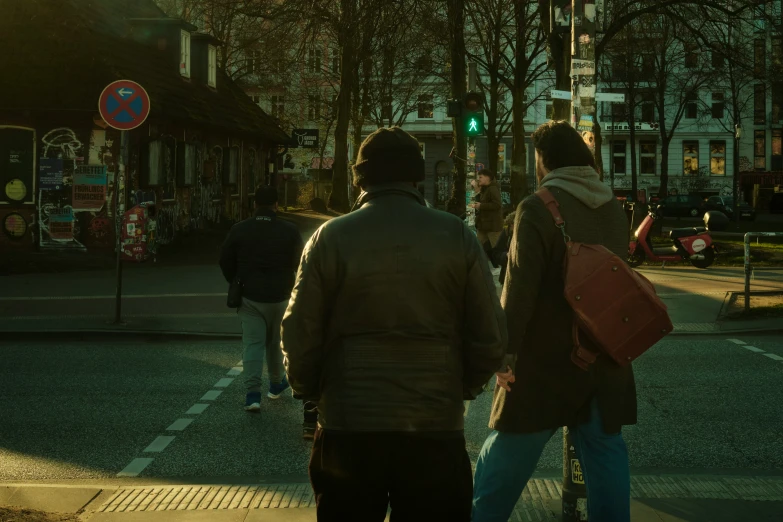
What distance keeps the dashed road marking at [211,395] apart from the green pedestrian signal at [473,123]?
11918 mm

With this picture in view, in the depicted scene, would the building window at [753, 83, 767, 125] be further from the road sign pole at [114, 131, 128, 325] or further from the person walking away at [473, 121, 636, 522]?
the person walking away at [473, 121, 636, 522]

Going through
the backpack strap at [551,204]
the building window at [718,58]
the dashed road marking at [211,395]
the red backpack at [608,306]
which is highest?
the building window at [718,58]

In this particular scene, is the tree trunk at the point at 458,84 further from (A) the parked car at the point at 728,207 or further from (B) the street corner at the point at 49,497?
(A) the parked car at the point at 728,207

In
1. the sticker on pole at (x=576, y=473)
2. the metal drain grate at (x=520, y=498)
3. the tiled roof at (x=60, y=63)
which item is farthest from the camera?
the tiled roof at (x=60, y=63)

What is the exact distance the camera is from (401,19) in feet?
54.3

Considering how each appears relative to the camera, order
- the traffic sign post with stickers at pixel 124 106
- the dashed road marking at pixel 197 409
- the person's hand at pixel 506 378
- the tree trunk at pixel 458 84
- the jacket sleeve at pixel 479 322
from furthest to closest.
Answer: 1. the tree trunk at pixel 458 84
2. the traffic sign post with stickers at pixel 124 106
3. the dashed road marking at pixel 197 409
4. the person's hand at pixel 506 378
5. the jacket sleeve at pixel 479 322

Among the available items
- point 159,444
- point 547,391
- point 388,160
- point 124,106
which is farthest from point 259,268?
point 124,106

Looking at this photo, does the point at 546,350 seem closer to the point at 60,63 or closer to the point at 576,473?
the point at 576,473

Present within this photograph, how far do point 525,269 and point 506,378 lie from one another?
442mm

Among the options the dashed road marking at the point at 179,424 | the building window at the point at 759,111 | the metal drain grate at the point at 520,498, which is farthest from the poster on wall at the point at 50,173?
the building window at the point at 759,111

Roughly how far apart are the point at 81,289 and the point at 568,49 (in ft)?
36.4

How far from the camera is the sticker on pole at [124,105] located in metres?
Result: 14.3

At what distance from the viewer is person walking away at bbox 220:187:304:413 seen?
28.1ft

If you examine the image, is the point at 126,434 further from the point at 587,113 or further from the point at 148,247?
the point at 148,247
